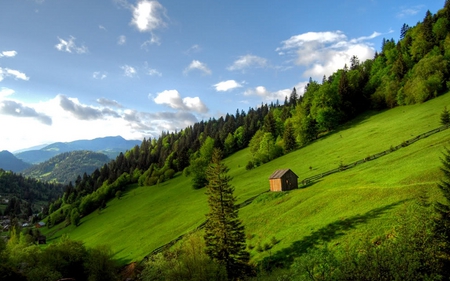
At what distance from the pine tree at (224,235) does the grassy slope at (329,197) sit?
2.75m

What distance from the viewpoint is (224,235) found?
38469 millimetres

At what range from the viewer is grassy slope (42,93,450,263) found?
117ft

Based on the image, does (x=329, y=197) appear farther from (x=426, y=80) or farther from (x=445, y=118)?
(x=426, y=80)

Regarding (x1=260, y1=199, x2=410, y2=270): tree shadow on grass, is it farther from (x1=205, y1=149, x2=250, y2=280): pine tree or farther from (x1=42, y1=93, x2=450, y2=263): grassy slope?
(x1=205, y1=149, x2=250, y2=280): pine tree

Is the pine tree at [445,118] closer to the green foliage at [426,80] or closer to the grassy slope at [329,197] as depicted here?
the grassy slope at [329,197]

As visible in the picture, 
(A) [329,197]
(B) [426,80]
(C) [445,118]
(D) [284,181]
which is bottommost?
(A) [329,197]

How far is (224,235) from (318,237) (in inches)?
496

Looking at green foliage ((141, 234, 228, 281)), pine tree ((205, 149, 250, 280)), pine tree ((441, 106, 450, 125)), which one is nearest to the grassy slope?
pine tree ((205, 149, 250, 280))

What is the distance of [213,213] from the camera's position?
131 ft

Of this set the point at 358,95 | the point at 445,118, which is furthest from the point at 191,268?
the point at 358,95

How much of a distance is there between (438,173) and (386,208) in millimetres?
10490

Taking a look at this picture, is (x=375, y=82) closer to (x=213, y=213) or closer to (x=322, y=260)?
(x=213, y=213)

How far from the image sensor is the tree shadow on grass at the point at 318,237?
3381 centimetres

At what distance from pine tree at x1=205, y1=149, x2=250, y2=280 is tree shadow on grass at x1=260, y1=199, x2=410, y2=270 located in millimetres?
3480
